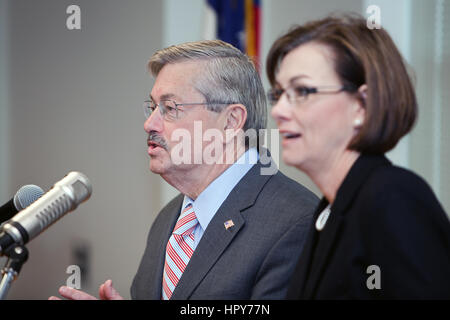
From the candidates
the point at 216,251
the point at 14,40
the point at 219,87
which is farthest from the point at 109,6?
the point at 216,251

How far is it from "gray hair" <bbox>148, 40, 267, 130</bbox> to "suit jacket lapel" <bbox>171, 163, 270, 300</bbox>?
279mm

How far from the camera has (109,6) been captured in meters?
4.03

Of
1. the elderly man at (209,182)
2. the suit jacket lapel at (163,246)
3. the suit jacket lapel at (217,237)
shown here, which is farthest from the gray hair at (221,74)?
the suit jacket lapel at (163,246)

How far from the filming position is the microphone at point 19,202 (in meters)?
1.43

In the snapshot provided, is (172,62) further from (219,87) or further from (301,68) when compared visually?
(301,68)

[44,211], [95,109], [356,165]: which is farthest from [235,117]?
[95,109]

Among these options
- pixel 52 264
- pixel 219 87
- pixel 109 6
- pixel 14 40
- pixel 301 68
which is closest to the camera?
pixel 301 68

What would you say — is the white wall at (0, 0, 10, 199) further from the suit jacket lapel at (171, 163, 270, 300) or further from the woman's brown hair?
the woman's brown hair

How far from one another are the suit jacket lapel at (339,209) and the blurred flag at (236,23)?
230 cm

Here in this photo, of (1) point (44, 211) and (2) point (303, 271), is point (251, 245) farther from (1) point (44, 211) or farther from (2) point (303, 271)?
(1) point (44, 211)

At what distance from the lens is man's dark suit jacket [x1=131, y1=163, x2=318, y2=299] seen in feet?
4.93

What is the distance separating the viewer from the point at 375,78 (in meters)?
1.18

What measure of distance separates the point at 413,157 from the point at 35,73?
127 inches

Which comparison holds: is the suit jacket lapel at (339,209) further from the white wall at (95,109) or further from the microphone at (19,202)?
the white wall at (95,109)
